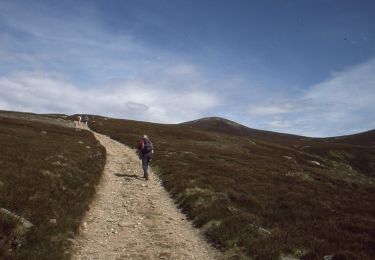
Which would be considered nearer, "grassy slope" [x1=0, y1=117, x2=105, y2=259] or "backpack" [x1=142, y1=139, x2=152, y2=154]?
"grassy slope" [x1=0, y1=117, x2=105, y2=259]

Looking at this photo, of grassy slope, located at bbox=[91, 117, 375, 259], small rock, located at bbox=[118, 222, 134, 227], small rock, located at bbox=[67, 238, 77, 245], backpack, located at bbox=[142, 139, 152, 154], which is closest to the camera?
small rock, located at bbox=[67, 238, 77, 245]

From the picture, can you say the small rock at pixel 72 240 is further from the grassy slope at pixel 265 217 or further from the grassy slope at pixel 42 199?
the grassy slope at pixel 265 217

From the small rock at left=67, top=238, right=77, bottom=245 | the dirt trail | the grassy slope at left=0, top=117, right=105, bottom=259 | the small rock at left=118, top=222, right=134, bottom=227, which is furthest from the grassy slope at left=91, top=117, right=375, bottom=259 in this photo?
the grassy slope at left=0, top=117, right=105, bottom=259

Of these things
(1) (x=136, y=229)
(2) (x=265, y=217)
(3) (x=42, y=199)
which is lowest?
(1) (x=136, y=229)

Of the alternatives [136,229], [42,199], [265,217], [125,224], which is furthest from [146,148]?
[42,199]

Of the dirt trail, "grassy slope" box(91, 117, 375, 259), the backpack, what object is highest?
the backpack

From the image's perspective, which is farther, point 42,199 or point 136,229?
point 136,229

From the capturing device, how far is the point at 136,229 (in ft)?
51.6

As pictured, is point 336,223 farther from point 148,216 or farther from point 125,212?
point 125,212

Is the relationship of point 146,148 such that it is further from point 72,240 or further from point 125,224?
point 72,240

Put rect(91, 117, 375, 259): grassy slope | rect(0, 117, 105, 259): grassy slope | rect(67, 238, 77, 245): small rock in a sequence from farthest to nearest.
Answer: rect(91, 117, 375, 259): grassy slope → rect(67, 238, 77, 245): small rock → rect(0, 117, 105, 259): grassy slope

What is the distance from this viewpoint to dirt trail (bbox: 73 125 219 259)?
1295 cm

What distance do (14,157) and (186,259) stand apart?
47.4 feet

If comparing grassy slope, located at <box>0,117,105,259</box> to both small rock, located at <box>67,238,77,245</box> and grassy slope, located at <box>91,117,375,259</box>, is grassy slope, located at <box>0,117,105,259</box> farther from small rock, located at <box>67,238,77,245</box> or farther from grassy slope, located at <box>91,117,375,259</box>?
grassy slope, located at <box>91,117,375,259</box>
